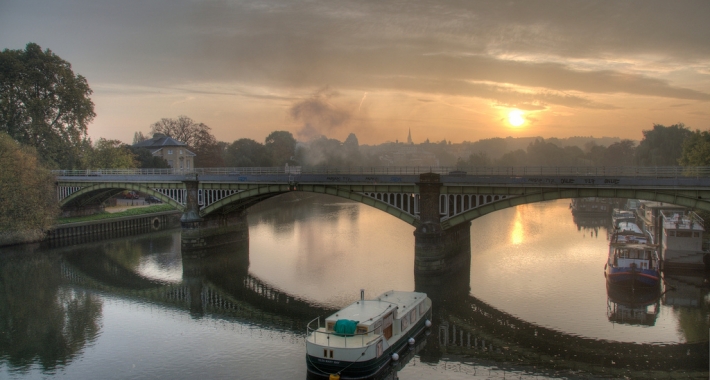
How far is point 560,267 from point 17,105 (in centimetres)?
10037

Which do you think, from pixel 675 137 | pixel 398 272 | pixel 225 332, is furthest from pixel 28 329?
pixel 675 137

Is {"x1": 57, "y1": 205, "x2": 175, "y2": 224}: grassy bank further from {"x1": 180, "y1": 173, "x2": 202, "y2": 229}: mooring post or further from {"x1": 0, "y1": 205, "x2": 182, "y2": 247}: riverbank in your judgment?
{"x1": 180, "y1": 173, "x2": 202, "y2": 229}: mooring post

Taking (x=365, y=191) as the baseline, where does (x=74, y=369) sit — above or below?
below

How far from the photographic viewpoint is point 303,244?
70.5 m

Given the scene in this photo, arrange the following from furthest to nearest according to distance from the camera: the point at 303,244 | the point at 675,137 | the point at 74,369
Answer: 1. the point at 675,137
2. the point at 303,244
3. the point at 74,369

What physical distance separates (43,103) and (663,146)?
127 m

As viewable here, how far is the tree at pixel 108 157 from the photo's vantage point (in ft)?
355

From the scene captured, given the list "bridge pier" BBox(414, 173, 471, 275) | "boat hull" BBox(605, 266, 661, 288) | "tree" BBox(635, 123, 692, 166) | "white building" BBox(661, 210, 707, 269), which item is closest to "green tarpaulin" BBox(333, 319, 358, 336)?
"bridge pier" BBox(414, 173, 471, 275)

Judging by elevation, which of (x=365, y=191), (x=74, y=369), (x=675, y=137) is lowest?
(x=74, y=369)

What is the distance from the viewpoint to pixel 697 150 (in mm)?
75750

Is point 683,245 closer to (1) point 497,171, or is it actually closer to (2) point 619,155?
(1) point 497,171

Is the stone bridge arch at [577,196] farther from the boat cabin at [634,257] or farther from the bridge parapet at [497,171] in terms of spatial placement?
the boat cabin at [634,257]

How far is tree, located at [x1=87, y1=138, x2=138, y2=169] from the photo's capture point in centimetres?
10831

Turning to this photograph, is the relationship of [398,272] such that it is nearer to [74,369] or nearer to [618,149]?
[74,369]
